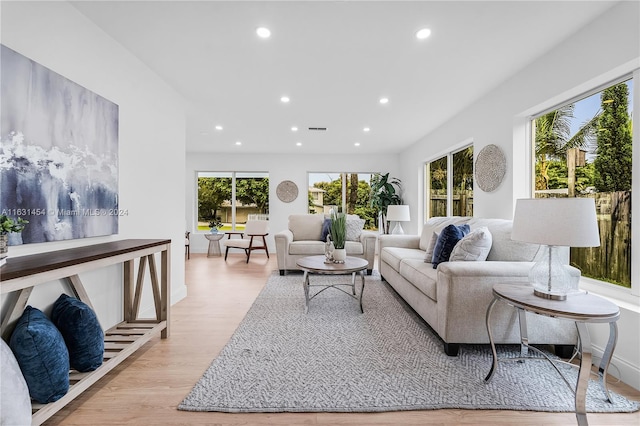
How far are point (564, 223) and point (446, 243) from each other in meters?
1.21

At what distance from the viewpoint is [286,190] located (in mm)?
7352

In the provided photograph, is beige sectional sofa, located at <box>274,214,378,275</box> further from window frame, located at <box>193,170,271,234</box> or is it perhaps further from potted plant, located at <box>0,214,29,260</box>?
potted plant, located at <box>0,214,29,260</box>

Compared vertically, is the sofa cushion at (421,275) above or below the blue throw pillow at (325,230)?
below

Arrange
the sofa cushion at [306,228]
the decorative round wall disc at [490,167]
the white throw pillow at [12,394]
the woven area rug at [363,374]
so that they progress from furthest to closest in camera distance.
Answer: the sofa cushion at [306,228] < the decorative round wall disc at [490,167] < the woven area rug at [363,374] < the white throw pillow at [12,394]

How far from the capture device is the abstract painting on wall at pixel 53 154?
160cm

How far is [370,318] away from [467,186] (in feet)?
8.54

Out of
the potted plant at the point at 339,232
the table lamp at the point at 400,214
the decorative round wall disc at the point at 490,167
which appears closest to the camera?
the decorative round wall disc at the point at 490,167

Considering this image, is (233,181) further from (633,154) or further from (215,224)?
(633,154)

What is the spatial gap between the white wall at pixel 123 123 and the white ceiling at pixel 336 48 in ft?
0.55

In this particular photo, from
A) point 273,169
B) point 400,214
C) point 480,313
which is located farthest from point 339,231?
point 273,169

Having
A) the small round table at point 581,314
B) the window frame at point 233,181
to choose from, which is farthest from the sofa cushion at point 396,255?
the window frame at point 233,181

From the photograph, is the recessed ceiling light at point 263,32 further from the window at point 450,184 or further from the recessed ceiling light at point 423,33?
the window at point 450,184

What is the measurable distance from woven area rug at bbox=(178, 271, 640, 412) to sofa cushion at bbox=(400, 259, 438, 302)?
1.21ft

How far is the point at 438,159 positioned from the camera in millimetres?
5500
